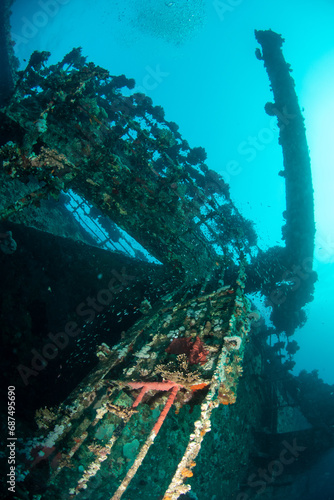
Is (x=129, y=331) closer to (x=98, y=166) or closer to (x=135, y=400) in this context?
(x=135, y=400)

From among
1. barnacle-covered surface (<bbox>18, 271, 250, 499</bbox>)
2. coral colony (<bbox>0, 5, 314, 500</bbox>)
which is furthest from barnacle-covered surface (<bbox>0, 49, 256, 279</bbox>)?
barnacle-covered surface (<bbox>18, 271, 250, 499</bbox>)

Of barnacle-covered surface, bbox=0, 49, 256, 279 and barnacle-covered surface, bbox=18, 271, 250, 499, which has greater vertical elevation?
barnacle-covered surface, bbox=0, 49, 256, 279

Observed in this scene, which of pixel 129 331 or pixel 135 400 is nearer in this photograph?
pixel 135 400

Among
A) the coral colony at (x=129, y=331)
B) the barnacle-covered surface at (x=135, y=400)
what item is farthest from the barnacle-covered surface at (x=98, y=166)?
the barnacle-covered surface at (x=135, y=400)

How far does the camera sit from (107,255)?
23.6 feet

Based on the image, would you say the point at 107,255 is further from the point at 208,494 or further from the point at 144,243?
the point at 208,494

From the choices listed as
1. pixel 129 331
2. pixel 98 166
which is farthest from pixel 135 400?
pixel 98 166

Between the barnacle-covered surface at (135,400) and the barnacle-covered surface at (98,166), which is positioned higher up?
the barnacle-covered surface at (98,166)

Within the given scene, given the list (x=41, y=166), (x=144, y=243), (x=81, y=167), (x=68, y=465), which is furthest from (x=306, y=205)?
(x=68, y=465)

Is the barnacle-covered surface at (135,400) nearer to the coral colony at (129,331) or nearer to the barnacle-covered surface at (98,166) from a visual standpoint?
the coral colony at (129,331)

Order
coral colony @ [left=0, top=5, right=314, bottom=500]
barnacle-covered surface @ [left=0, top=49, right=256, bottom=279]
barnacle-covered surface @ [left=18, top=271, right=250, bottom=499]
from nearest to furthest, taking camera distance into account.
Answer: barnacle-covered surface @ [left=18, top=271, right=250, bottom=499] → coral colony @ [left=0, top=5, right=314, bottom=500] → barnacle-covered surface @ [left=0, top=49, right=256, bottom=279]

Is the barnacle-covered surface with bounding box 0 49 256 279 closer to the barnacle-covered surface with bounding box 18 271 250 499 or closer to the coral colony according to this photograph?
the coral colony

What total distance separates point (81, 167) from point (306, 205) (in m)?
7.65

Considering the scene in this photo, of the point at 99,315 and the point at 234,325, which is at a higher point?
the point at 234,325
